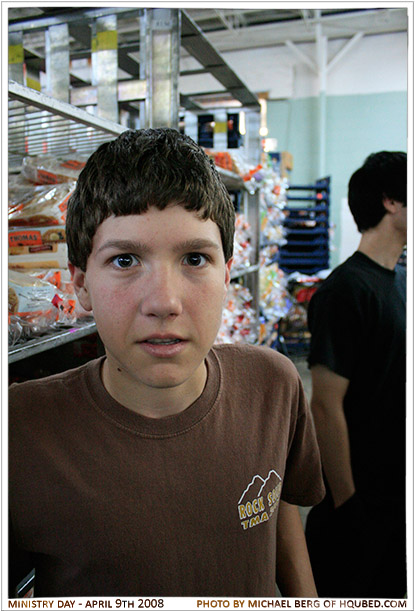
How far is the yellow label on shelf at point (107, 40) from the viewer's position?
1201 millimetres

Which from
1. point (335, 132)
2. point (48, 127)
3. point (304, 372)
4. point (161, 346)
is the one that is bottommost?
point (304, 372)

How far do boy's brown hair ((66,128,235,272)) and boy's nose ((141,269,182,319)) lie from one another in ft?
0.29

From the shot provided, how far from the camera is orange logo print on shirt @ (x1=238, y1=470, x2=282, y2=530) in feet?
2.27

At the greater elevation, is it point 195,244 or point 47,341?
point 195,244

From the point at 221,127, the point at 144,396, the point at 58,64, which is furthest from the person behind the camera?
the point at 221,127

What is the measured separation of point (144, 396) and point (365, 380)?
91 centimetres

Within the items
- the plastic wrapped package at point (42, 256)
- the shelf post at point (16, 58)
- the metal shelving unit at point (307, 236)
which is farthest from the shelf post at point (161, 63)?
the metal shelving unit at point (307, 236)

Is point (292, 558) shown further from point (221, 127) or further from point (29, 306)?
point (221, 127)

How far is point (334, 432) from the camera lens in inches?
54.7

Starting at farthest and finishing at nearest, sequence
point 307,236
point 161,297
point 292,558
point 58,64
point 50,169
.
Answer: point 307,236
point 50,169
point 58,64
point 292,558
point 161,297

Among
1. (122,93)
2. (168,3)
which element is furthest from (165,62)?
(168,3)

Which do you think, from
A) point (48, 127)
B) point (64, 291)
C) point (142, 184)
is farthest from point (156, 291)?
point (48, 127)

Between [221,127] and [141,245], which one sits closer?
[141,245]

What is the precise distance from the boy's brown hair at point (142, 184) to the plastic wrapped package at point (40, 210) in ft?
1.56
